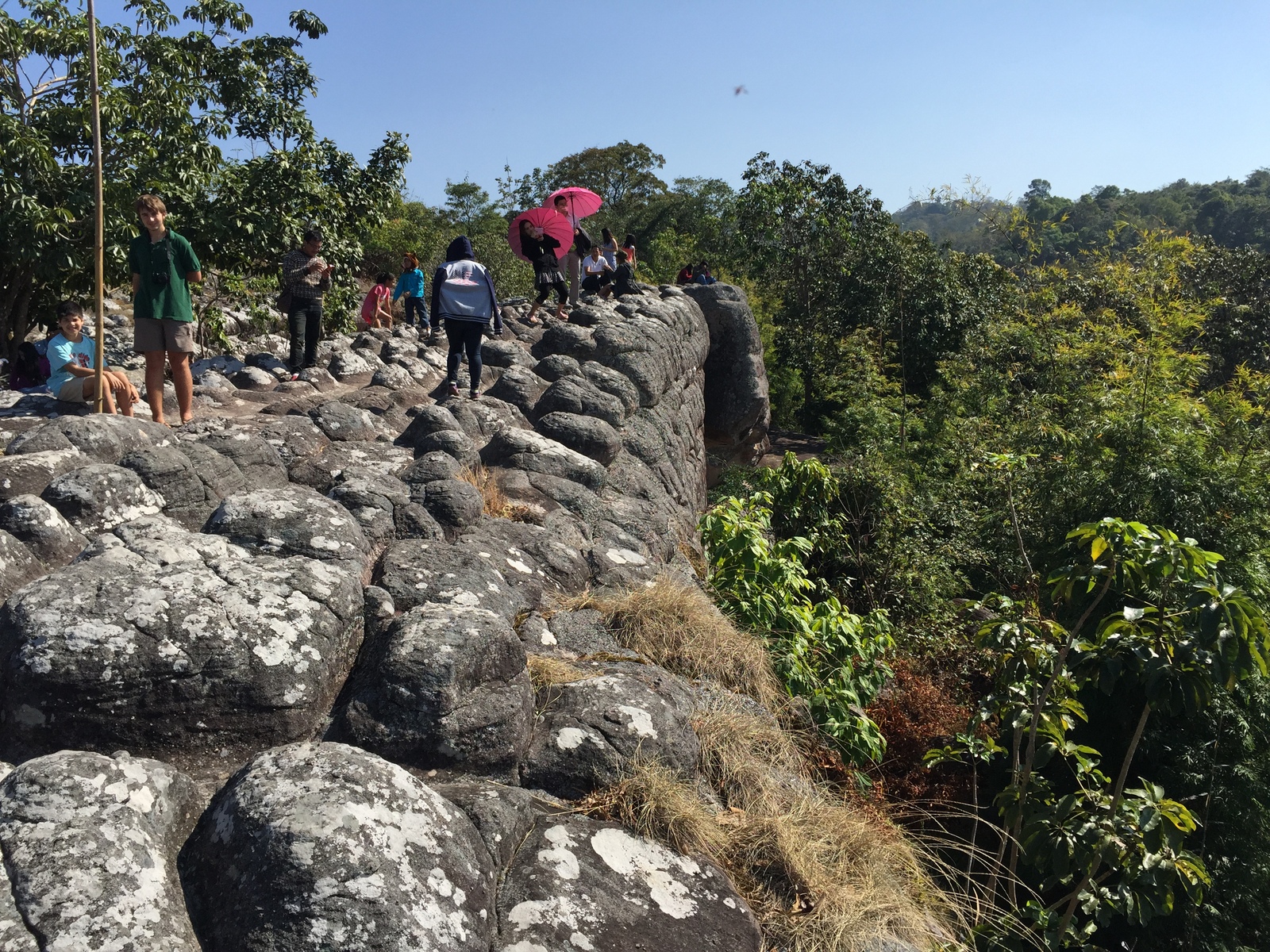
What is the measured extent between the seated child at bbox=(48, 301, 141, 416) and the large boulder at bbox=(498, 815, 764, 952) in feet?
16.4

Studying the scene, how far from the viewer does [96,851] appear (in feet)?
7.82

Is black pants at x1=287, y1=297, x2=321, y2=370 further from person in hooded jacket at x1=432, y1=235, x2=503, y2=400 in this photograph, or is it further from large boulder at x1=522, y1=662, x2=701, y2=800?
large boulder at x1=522, y1=662, x2=701, y2=800

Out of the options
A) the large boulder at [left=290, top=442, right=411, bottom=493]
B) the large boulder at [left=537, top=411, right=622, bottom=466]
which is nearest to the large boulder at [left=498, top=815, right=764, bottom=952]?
the large boulder at [left=290, top=442, right=411, bottom=493]

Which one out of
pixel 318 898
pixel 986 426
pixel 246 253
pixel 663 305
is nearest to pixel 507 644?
pixel 318 898

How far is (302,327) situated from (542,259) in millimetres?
3894

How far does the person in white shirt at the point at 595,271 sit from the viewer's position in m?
15.1

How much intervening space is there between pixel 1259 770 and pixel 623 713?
6730 mm

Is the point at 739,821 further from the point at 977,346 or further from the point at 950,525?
the point at 977,346

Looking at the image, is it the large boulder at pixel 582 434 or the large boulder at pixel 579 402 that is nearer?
the large boulder at pixel 582 434

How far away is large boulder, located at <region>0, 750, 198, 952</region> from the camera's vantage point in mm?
2225

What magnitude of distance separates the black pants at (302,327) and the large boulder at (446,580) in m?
5.34

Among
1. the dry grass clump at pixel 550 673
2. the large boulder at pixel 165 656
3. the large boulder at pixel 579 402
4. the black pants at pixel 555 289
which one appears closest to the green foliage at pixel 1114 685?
the dry grass clump at pixel 550 673

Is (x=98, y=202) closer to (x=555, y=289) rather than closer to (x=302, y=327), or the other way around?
(x=302, y=327)

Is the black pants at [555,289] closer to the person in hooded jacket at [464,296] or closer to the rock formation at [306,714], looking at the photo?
the person in hooded jacket at [464,296]
